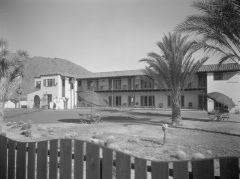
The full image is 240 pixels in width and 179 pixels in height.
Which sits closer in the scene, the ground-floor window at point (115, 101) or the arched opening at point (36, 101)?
the arched opening at point (36, 101)

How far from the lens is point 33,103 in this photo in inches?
1049

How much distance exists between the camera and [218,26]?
6.24 meters

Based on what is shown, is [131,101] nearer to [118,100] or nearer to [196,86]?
[118,100]

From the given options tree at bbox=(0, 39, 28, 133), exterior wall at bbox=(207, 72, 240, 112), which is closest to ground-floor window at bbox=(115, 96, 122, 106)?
exterior wall at bbox=(207, 72, 240, 112)

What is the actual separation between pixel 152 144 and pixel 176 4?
478cm

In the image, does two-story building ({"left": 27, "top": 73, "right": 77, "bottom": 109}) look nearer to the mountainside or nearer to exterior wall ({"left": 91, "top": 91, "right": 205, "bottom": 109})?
exterior wall ({"left": 91, "top": 91, "right": 205, "bottom": 109})

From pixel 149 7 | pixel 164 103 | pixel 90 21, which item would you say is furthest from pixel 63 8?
pixel 164 103

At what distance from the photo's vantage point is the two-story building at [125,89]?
76.4ft

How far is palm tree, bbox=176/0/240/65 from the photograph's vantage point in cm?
510

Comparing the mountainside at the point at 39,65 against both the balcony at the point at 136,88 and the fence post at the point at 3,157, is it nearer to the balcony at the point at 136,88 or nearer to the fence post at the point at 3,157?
the fence post at the point at 3,157

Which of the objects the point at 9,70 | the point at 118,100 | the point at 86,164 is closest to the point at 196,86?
the point at 118,100

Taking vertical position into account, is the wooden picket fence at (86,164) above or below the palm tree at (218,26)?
below

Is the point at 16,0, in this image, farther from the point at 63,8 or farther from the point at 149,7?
the point at 149,7

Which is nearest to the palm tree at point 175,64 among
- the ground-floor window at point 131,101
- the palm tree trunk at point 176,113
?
the palm tree trunk at point 176,113
